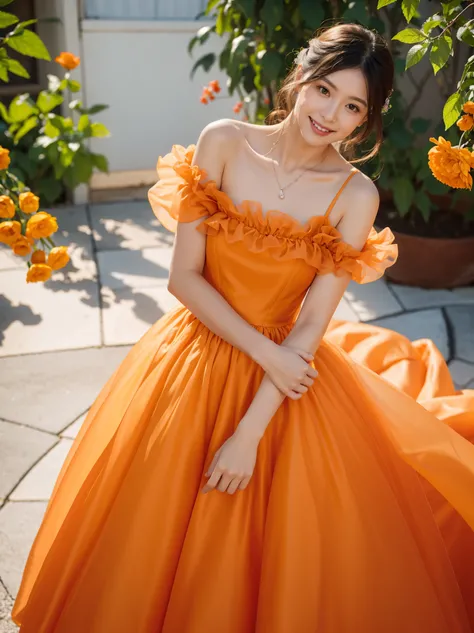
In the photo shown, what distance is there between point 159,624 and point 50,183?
3.26m

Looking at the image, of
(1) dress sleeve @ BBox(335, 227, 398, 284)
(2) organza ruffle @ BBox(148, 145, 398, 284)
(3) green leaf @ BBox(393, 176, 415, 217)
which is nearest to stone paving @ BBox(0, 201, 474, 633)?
(3) green leaf @ BBox(393, 176, 415, 217)

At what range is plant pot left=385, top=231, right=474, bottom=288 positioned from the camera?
11.5ft

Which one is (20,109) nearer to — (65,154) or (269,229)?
(65,154)

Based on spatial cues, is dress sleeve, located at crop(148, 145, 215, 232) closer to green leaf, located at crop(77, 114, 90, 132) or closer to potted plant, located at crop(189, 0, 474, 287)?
potted plant, located at crop(189, 0, 474, 287)

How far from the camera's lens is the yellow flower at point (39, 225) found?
1.76m

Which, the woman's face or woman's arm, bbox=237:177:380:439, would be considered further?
woman's arm, bbox=237:177:380:439

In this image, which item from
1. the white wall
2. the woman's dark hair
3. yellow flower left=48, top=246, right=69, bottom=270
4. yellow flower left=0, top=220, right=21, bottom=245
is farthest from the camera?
the white wall

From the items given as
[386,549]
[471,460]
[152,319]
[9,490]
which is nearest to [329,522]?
[386,549]

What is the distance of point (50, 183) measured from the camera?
13.7 ft

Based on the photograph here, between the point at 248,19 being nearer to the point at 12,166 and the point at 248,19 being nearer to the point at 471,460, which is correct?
the point at 12,166

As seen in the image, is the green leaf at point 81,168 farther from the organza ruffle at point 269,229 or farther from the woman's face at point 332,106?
the woman's face at point 332,106

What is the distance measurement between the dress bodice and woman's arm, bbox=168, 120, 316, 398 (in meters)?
0.03

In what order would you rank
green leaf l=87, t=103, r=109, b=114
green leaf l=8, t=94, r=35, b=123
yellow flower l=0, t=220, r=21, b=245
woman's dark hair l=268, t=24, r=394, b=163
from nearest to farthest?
woman's dark hair l=268, t=24, r=394, b=163
yellow flower l=0, t=220, r=21, b=245
green leaf l=8, t=94, r=35, b=123
green leaf l=87, t=103, r=109, b=114

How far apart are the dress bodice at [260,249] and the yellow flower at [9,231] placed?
1.28 ft
